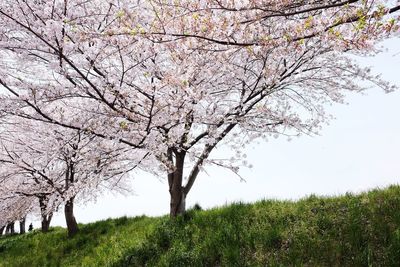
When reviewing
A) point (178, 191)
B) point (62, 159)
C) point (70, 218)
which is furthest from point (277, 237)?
point (70, 218)

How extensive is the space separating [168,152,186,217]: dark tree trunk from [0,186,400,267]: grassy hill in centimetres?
54

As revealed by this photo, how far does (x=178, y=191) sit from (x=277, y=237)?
373 cm

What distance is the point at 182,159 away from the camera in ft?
31.9

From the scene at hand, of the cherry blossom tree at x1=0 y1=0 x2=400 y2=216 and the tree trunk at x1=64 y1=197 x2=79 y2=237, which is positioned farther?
the tree trunk at x1=64 y1=197 x2=79 y2=237

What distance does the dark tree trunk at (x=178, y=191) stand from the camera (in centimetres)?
970

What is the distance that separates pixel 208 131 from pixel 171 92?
75.1 inches

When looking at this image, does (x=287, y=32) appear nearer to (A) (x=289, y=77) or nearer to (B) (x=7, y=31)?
(A) (x=289, y=77)

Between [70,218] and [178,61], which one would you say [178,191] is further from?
[70,218]

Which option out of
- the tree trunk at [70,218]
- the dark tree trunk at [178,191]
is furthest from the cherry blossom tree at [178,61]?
the tree trunk at [70,218]

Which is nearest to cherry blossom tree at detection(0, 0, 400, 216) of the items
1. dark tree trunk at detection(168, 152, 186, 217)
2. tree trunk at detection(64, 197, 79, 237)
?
dark tree trunk at detection(168, 152, 186, 217)

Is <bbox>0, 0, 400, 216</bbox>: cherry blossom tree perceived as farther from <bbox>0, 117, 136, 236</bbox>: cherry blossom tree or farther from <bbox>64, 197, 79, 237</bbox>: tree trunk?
<bbox>64, 197, 79, 237</bbox>: tree trunk

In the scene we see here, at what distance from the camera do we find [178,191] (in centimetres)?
971

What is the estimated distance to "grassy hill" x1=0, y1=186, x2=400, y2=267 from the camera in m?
5.65

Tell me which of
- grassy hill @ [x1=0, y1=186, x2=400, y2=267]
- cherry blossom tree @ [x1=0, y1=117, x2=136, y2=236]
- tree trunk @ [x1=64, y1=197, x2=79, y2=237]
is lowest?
grassy hill @ [x1=0, y1=186, x2=400, y2=267]
